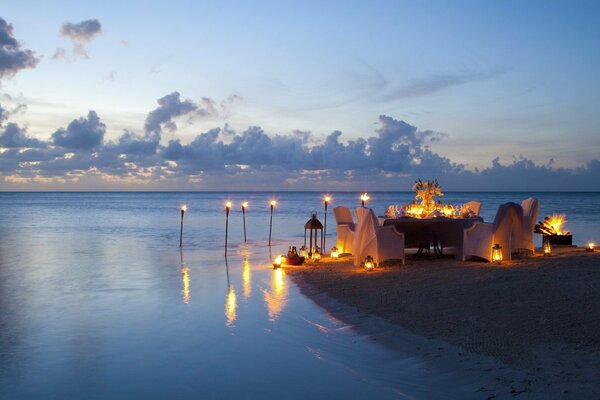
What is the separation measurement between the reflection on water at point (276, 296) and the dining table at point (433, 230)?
9.22 feet

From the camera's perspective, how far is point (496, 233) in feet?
36.6

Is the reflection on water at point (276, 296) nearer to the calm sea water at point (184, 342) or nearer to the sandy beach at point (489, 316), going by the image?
the calm sea water at point (184, 342)

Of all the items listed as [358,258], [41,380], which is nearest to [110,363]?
[41,380]

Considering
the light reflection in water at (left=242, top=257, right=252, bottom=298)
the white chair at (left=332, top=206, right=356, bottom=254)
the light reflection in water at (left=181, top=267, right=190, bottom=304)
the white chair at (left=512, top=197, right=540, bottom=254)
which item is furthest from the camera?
the white chair at (left=332, top=206, right=356, bottom=254)

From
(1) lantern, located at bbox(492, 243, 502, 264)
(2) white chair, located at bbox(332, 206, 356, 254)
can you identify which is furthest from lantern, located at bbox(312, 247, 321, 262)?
(1) lantern, located at bbox(492, 243, 502, 264)

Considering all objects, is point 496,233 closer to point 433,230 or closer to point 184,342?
point 433,230

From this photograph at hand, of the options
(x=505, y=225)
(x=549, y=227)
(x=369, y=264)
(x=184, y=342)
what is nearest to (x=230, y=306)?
(x=184, y=342)

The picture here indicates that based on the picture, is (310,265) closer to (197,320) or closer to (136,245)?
(197,320)

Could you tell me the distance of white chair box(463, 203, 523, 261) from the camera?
11.1m

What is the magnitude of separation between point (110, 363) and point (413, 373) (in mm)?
3297

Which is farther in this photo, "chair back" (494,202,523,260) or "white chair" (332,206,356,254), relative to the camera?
"white chair" (332,206,356,254)

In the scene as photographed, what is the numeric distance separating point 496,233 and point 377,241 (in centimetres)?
254

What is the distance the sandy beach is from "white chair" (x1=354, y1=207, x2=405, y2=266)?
11.7 inches

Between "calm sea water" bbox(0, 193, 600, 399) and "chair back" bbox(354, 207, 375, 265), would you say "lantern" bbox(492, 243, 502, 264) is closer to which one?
"chair back" bbox(354, 207, 375, 265)
